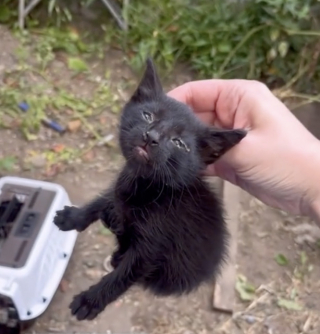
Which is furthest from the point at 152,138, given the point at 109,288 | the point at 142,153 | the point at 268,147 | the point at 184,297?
the point at 184,297

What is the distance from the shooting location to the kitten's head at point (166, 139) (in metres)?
1.33

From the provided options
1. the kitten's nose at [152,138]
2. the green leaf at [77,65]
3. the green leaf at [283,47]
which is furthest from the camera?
the green leaf at [77,65]

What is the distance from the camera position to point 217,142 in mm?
1359

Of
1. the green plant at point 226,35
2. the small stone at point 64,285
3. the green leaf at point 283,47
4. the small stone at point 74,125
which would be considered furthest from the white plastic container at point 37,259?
the green leaf at point 283,47

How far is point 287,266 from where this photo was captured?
7.63ft

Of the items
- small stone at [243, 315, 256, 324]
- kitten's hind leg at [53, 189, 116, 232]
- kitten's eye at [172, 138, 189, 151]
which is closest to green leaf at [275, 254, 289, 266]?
small stone at [243, 315, 256, 324]

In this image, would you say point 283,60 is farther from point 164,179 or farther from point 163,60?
point 164,179

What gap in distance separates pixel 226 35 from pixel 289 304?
1.26 metres

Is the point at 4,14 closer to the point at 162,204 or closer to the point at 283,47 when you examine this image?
the point at 283,47

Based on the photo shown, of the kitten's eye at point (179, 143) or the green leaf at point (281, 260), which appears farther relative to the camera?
the green leaf at point (281, 260)

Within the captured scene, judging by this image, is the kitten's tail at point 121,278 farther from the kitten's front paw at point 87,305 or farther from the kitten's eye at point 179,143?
the kitten's eye at point 179,143

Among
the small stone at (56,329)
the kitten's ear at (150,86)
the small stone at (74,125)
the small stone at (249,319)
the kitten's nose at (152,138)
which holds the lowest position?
the small stone at (56,329)

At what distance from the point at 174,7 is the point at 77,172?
100cm

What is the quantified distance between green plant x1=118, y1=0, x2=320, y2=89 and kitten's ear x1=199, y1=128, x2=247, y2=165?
1299 millimetres
